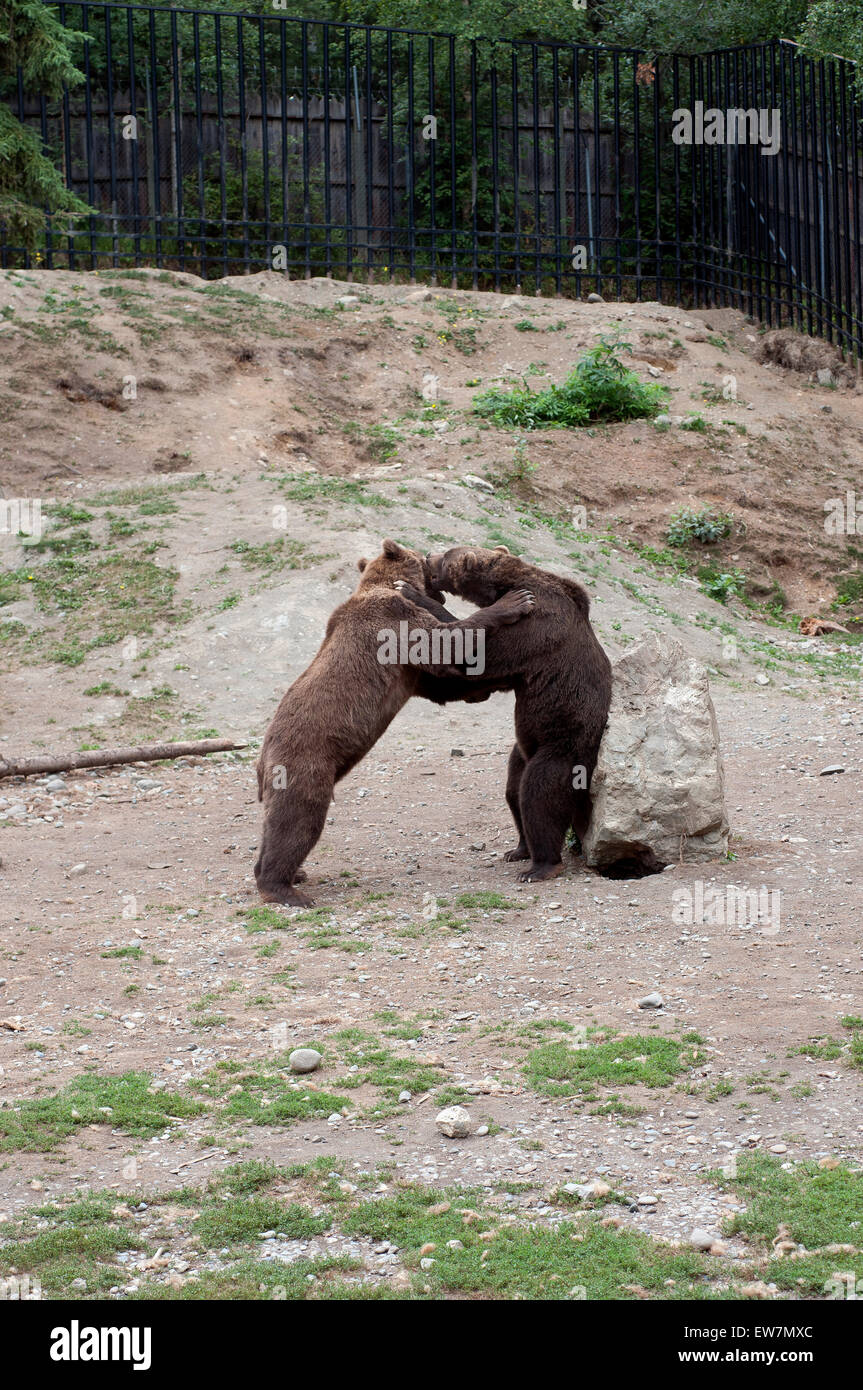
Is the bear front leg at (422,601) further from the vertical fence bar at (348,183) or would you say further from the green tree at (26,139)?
the vertical fence bar at (348,183)

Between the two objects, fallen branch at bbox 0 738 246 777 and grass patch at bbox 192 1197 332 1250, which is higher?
grass patch at bbox 192 1197 332 1250

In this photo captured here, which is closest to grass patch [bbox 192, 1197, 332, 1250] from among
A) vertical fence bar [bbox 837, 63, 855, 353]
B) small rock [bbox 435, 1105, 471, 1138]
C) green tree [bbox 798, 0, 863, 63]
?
small rock [bbox 435, 1105, 471, 1138]

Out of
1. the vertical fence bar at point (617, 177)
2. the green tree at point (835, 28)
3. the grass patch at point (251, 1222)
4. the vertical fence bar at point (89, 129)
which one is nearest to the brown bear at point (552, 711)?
the grass patch at point (251, 1222)

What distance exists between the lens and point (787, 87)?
21172 mm

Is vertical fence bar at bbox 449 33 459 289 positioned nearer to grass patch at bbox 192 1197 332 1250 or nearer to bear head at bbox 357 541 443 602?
bear head at bbox 357 541 443 602

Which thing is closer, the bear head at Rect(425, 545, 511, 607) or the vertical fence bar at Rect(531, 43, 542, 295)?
the bear head at Rect(425, 545, 511, 607)

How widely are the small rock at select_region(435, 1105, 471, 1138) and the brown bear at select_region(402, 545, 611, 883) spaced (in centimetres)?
325

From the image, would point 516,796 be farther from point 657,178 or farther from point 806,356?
point 657,178

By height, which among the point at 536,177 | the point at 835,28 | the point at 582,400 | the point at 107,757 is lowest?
the point at 107,757

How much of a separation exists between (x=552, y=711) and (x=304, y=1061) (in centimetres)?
328

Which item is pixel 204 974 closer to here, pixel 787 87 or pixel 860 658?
pixel 860 658

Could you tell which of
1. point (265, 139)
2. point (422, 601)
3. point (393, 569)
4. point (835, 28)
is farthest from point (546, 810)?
point (835, 28)

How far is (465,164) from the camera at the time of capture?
80.2ft

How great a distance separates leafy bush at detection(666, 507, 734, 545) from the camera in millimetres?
16891
